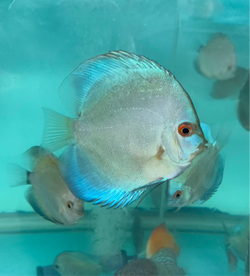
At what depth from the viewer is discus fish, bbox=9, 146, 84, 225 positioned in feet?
2.94

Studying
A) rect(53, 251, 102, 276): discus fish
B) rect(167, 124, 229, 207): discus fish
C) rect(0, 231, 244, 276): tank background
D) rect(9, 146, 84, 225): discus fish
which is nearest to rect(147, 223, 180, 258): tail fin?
rect(0, 231, 244, 276): tank background

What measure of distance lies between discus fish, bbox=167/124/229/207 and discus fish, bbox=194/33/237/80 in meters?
0.76

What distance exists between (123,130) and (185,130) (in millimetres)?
122

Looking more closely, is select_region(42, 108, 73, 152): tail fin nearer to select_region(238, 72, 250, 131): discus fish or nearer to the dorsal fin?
the dorsal fin

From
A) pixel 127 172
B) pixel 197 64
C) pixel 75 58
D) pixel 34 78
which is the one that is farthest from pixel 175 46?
pixel 127 172

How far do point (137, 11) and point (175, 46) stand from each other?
0.29 m

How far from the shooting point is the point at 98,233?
4.93ft

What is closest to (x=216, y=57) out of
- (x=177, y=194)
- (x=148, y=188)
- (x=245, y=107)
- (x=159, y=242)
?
(x=245, y=107)

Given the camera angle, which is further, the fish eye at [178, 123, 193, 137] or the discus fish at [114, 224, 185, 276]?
the discus fish at [114, 224, 185, 276]

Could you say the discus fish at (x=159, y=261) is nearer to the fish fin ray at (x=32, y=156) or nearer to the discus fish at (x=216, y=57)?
the fish fin ray at (x=32, y=156)

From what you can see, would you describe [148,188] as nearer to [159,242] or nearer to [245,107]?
[159,242]

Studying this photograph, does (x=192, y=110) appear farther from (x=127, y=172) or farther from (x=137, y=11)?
(x=137, y=11)

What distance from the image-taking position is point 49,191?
0.91 meters

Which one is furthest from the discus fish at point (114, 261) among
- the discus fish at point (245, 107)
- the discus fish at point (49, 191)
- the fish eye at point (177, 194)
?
the discus fish at point (245, 107)
